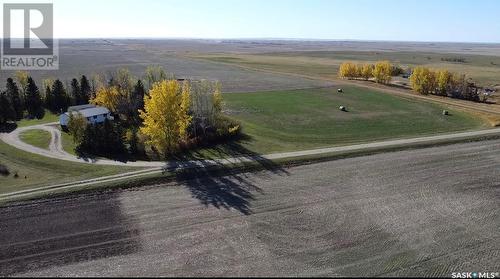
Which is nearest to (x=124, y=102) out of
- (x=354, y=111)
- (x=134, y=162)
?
(x=134, y=162)

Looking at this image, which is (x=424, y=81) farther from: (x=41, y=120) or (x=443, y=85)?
(x=41, y=120)

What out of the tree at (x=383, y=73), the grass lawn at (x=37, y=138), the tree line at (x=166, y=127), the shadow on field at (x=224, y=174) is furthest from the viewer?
the tree at (x=383, y=73)

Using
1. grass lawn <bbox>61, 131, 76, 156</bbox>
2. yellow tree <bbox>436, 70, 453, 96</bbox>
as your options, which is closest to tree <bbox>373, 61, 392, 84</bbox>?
yellow tree <bbox>436, 70, 453, 96</bbox>

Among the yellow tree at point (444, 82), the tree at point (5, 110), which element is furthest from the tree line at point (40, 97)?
the yellow tree at point (444, 82)

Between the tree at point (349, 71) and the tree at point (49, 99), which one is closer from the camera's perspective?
the tree at point (49, 99)

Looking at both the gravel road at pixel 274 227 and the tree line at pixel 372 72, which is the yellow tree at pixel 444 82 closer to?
the tree line at pixel 372 72

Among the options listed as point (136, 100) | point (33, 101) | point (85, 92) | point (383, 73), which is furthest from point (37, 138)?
point (383, 73)

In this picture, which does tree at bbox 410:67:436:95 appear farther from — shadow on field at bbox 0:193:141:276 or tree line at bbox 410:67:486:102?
shadow on field at bbox 0:193:141:276
